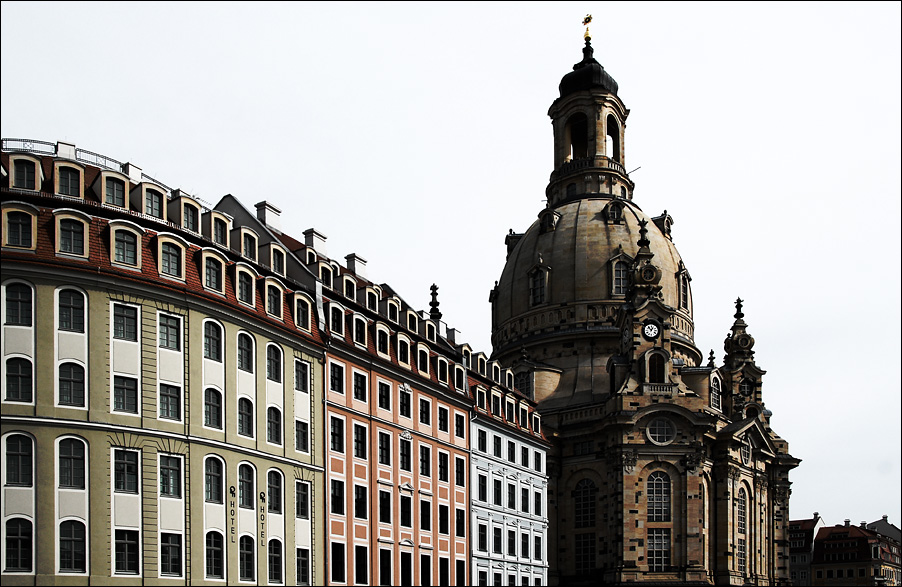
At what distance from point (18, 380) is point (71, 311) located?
3.80 meters

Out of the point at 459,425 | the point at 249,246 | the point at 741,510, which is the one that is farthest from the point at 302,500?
the point at 741,510

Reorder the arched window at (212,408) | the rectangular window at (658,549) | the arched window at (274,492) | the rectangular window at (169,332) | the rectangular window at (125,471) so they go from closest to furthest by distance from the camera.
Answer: the rectangular window at (125,471), the rectangular window at (169,332), the arched window at (212,408), the arched window at (274,492), the rectangular window at (658,549)

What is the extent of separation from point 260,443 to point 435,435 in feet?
58.5

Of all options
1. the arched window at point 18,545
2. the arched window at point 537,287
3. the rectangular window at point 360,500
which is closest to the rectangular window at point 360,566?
the rectangular window at point 360,500

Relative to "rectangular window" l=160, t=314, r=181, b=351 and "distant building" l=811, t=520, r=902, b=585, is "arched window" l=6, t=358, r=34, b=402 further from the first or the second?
"distant building" l=811, t=520, r=902, b=585

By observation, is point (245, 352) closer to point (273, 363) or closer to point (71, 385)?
point (273, 363)

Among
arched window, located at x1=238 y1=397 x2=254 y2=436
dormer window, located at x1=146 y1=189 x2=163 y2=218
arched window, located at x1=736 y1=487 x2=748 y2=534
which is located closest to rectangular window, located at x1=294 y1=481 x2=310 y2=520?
arched window, located at x1=238 y1=397 x2=254 y2=436

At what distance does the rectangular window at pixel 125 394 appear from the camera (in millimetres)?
49875

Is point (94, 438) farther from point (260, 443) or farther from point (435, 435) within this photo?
point (435, 435)

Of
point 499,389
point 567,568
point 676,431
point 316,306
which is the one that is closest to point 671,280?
point 676,431

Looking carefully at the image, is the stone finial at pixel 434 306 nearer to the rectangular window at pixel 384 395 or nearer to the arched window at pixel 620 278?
the arched window at pixel 620 278

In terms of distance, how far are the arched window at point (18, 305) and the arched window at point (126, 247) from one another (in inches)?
167

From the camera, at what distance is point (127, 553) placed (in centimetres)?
4844

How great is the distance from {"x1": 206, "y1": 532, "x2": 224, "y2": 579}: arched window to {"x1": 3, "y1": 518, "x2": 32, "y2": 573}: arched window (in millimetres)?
8529
